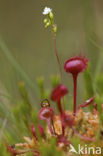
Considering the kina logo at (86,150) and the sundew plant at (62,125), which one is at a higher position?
the sundew plant at (62,125)

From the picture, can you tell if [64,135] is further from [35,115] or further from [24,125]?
[24,125]

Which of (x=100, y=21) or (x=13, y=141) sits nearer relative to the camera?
(x=13, y=141)

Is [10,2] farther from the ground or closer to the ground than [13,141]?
farther from the ground

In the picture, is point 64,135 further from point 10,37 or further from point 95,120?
point 10,37

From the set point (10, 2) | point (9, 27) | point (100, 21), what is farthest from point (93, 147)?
point (10, 2)

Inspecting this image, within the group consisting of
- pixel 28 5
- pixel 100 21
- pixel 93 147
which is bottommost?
pixel 93 147

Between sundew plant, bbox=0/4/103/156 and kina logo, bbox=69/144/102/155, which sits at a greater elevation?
sundew plant, bbox=0/4/103/156

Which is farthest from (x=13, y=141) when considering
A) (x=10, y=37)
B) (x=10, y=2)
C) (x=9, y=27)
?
(x=10, y=2)

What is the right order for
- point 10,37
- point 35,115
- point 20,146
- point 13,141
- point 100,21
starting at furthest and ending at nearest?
point 10,37, point 100,21, point 13,141, point 20,146, point 35,115

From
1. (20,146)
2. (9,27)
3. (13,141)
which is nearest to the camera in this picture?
(20,146)
